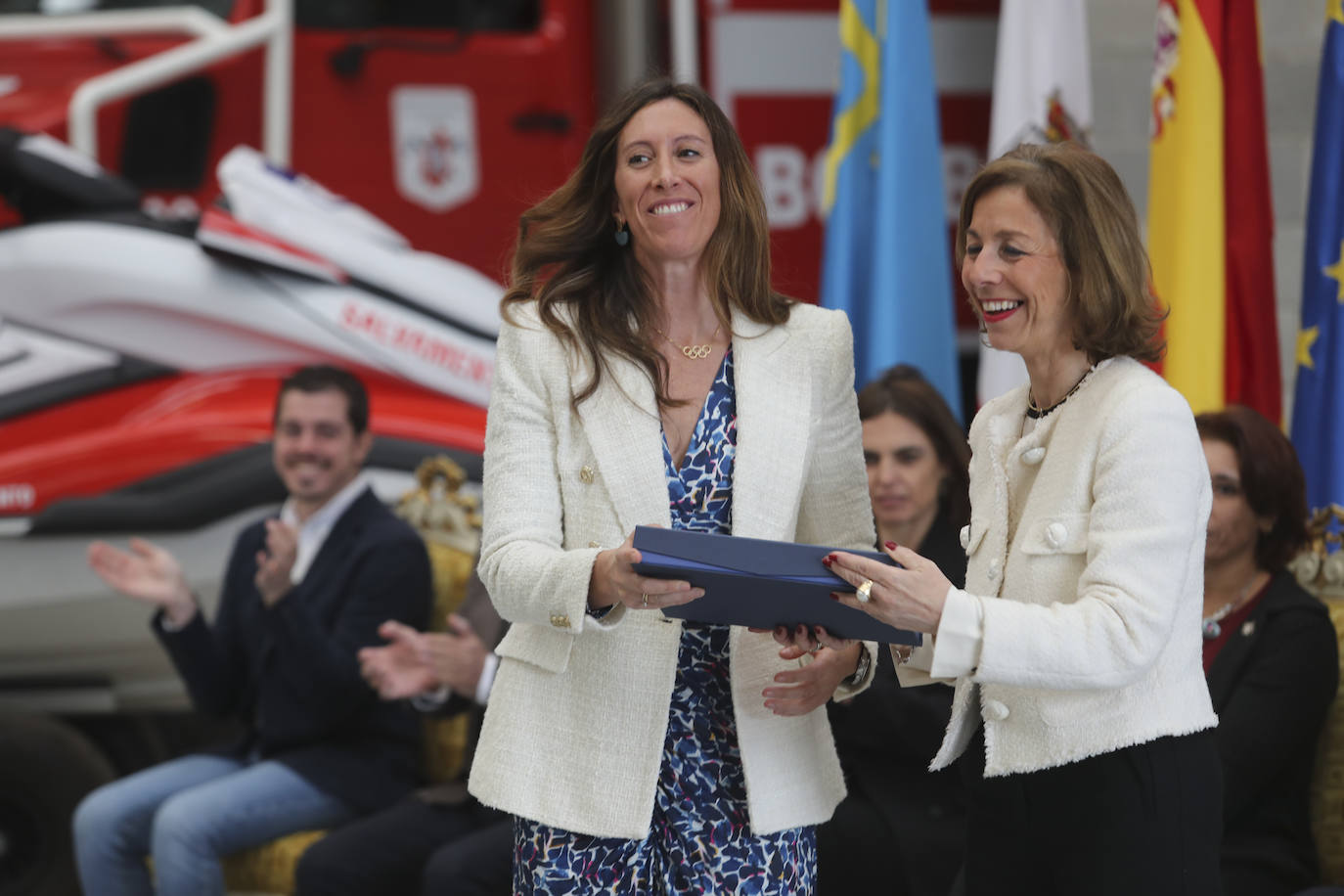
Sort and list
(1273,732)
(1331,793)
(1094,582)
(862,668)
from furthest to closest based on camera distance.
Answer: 1. (1331,793)
2. (1273,732)
3. (862,668)
4. (1094,582)

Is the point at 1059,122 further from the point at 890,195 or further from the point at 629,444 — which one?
the point at 629,444

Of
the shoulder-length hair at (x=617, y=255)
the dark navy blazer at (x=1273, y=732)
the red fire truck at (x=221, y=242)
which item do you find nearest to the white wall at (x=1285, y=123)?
the red fire truck at (x=221, y=242)

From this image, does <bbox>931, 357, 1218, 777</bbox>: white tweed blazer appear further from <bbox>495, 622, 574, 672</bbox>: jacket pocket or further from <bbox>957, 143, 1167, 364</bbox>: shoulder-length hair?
<bbox>495, 622, 574, 672</bbox>: jacket pocket

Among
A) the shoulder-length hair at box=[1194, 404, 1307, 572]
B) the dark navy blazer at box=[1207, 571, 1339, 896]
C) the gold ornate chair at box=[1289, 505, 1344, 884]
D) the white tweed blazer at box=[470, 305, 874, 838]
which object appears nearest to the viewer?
the white tweed blazer at box=[470, 305, 874, 838]

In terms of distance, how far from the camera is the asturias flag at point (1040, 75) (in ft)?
10.8

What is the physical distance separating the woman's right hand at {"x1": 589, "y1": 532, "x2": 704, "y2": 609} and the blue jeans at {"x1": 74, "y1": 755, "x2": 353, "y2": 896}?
1.58m

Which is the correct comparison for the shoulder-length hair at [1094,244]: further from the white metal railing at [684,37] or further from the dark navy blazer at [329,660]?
the white metal railing at [684,37]

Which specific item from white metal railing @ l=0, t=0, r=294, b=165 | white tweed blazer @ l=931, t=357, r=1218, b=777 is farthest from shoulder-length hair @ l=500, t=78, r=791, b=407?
white metal railing @ l=0, t=0, r=294, b=165

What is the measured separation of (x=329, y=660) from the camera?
9.23 ft

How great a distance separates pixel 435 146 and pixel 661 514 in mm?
2205

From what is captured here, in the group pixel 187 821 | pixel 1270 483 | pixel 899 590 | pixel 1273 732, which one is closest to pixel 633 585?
pixel 899 590

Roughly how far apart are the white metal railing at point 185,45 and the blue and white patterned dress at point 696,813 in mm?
2177

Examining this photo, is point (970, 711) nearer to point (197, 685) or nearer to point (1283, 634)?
point (1283, 634)

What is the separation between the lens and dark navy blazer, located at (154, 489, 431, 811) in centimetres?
285
